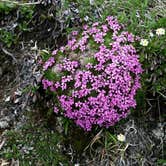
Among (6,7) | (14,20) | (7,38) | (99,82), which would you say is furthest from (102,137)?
(6,7)

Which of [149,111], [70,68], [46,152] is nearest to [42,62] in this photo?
[70,68]

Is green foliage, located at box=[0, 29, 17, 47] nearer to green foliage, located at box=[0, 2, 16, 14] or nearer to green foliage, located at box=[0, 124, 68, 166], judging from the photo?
green foliage, located at box=[0, 2, 16, 14]

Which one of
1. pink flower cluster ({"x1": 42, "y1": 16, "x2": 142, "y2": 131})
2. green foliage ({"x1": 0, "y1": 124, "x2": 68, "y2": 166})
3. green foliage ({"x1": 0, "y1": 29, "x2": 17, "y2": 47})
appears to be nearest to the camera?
pink flower cluster ({"x1": 42, "y1": 16, "x2": 142, "y2": 131})

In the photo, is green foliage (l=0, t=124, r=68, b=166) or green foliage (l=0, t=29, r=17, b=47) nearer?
green foliage (l=0, t=124, r=68, b=166)

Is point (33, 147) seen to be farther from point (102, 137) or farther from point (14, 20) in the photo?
point (14, 20)

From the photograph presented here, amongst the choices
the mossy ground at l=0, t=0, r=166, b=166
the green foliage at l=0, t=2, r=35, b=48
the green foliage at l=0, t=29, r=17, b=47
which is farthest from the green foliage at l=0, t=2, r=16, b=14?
the mossy ground at l=0, t=0, r=166, b=166

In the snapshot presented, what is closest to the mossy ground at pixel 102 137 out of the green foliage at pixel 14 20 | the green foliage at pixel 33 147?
the green foliage at pixel 33 147

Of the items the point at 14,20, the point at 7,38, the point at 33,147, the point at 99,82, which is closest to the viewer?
the point at 99,82

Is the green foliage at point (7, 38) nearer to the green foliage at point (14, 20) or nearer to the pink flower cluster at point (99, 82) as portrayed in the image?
the green foliage at point (14, 20)

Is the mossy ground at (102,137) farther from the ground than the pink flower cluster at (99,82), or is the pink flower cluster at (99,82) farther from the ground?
the pink flower cluster at (99,82)
